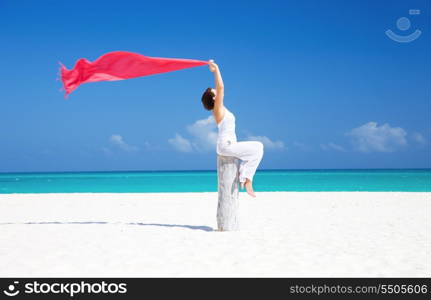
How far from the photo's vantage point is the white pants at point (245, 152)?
6.86 m

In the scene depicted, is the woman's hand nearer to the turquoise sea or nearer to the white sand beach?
the white sand beach

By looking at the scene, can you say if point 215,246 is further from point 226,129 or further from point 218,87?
point 218,87

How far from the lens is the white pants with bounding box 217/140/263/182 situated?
6.86 meters

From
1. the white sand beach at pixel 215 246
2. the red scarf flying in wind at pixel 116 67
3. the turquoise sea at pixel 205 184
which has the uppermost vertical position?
the turquoise sea at pixel 205 184

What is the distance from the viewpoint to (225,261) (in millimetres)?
4906

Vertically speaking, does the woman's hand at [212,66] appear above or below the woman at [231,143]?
above

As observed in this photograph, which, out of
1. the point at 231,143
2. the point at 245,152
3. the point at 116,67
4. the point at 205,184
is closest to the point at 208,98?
the point at 231,143

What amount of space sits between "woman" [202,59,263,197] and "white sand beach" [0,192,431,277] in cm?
91

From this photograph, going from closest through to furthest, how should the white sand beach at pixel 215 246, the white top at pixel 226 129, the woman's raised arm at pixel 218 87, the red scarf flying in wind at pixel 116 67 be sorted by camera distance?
the white sand beach at pixel 215 246, the woman's raised arm at pixel 218 87, the white top at pixel 226 129, the red scarf flying in wind at pixel 116 67

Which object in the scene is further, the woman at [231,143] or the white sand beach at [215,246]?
the woman at [231,143]

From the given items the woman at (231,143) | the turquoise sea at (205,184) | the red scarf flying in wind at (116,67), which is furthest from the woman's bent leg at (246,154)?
the turquoise sea at (205,184)

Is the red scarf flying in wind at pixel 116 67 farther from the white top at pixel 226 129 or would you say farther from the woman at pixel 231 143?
the white top at pixel 226 129

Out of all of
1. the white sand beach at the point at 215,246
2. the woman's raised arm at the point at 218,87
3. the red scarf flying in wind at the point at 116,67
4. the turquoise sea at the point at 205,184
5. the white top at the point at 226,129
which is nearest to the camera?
the white sand beach at the point at 215,246

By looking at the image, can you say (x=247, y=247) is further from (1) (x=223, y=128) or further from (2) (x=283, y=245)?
(1) (x=223, y=128)
